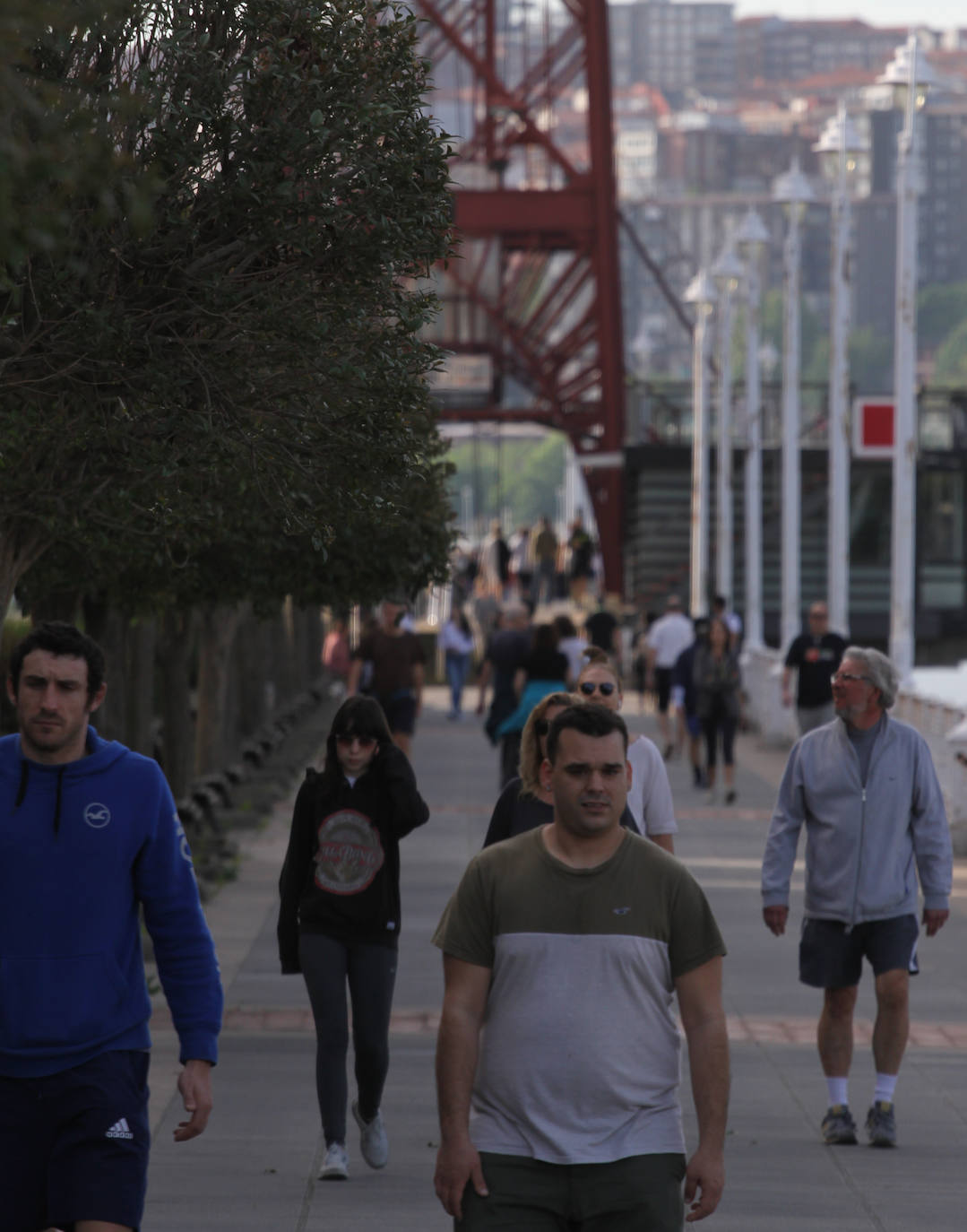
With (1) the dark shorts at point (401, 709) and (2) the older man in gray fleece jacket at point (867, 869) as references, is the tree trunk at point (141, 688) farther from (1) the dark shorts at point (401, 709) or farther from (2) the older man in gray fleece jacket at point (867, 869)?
(2) the older man in gray fleece jacket at point (867, 869)

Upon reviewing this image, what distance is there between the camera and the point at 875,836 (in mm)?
8492

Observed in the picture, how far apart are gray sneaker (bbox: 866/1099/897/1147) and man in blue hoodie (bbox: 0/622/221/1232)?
13.1ft

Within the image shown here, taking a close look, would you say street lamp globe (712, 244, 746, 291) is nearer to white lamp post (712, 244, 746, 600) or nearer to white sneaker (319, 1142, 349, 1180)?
white lamp post (712, 244, 746, 600)

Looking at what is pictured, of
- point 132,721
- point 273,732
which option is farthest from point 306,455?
point 273,732

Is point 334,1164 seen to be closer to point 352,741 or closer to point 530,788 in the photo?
point 352,741

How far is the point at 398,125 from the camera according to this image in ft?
23.6

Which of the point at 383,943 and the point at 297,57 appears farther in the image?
the point at 383,943

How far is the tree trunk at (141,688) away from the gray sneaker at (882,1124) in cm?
797

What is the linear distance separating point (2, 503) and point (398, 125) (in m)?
2.05

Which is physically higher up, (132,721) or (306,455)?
(306,455)

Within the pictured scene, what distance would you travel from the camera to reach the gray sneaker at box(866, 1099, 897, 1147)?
8.44 meters

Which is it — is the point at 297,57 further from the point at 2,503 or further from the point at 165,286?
the point at 2,503

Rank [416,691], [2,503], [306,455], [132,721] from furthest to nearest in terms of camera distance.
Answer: [416,691], [132,721], [2,503], [306,455]

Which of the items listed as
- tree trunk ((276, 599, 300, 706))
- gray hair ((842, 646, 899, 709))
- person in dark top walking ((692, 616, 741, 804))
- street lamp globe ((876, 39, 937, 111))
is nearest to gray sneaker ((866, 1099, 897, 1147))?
gray hair ((842, 646, 899, 709))
